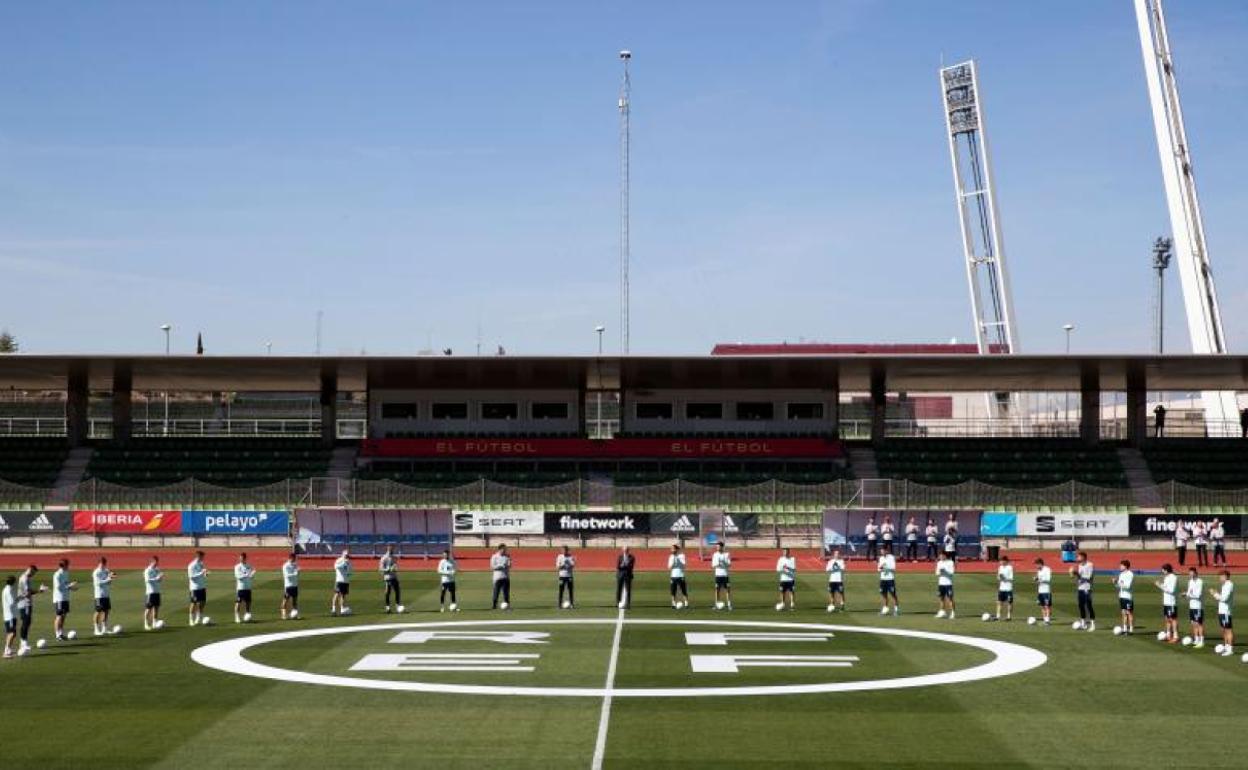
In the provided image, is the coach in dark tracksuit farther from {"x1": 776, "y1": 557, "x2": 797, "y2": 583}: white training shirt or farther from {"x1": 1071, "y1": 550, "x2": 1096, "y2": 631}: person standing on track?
{"x1": 1071, "y1": 550, "x2": 1096, "y2": 631}: person standing on track

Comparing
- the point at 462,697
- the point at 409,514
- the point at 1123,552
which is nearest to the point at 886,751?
the point at 462,697

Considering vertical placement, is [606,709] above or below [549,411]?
below

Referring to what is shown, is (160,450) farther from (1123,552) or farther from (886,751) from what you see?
(886,751)

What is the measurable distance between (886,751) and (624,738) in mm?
3328

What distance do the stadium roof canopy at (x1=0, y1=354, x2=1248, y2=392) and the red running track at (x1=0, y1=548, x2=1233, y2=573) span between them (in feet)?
29.1

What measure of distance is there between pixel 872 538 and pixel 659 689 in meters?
27.0

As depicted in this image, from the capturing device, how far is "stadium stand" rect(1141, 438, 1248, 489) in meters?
59.7

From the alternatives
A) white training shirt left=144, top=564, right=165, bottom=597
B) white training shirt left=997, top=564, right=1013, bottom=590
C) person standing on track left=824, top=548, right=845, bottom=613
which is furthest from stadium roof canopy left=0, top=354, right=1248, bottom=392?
white training shirt left=144, top=564, right=165, bottom=597

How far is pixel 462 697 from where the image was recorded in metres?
19.4

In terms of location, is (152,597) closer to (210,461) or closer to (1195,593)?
(1195,593)

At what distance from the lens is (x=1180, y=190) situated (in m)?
69.0

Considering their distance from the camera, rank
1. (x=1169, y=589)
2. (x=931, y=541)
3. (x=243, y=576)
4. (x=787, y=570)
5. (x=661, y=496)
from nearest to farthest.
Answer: (x=1169, y=589) → (x=243, y=576) → (x=787, y=570) → (x=931, y=541) → (x=661, y=496)

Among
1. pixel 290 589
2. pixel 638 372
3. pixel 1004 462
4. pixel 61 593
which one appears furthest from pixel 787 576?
pixel 1004 462

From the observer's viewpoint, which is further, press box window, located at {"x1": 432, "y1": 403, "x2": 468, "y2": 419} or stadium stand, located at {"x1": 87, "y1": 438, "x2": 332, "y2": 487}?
press box window, located at {"x1": 432, "y1": 403, "x2": 468, "y2": 419}
